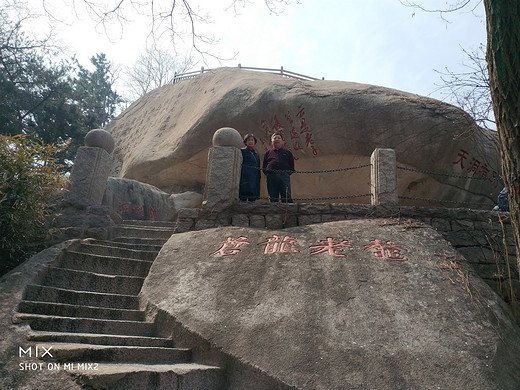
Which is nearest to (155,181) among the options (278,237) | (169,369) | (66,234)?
(66,234)

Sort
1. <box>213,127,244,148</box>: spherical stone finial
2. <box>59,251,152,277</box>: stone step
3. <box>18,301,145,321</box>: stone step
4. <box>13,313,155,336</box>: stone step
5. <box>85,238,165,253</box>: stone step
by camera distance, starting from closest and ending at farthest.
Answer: <box>13,313,155,336</box>: stone step, <box>18,301,145,321</box>: stone step, <box>59,251,152,277</box>: stone step, <box>85,238,165,253</box>: stone step, <box>213,127,244,148</box>: spherical stone finial

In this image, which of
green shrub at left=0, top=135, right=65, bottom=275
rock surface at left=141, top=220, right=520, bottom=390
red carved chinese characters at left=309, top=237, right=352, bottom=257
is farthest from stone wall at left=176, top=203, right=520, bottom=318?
green shrub at left=0, top=135, right=65, bottom=275

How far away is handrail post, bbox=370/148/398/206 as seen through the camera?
5503 mm

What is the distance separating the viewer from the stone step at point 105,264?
15.8 feet

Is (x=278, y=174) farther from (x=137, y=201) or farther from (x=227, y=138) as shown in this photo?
(x=137, y=201)

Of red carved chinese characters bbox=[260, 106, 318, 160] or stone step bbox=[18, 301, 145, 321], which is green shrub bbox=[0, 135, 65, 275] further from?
red carved chinese characters bbox=[260, 106, 318, 160]

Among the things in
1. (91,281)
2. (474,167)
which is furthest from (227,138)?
(474,167)

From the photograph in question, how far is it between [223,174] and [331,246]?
1859mm

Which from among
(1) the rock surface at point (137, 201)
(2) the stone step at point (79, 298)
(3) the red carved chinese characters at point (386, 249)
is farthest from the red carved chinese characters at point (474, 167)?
(2) the stone step at point (79, 298)

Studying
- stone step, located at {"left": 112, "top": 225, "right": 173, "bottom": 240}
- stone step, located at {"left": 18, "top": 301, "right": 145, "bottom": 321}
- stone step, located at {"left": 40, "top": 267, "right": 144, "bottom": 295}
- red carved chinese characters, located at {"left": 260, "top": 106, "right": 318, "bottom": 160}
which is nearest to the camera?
stone step, located at {"left": 18, "top": 301, "right": 145, "bottom": 321}

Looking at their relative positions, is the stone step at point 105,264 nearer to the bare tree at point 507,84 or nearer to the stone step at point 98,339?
the stone step at point 98,339

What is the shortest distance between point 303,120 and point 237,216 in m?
5.29

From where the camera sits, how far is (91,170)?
6223 millimetres

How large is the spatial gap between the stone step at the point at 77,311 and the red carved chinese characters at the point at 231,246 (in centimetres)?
109
